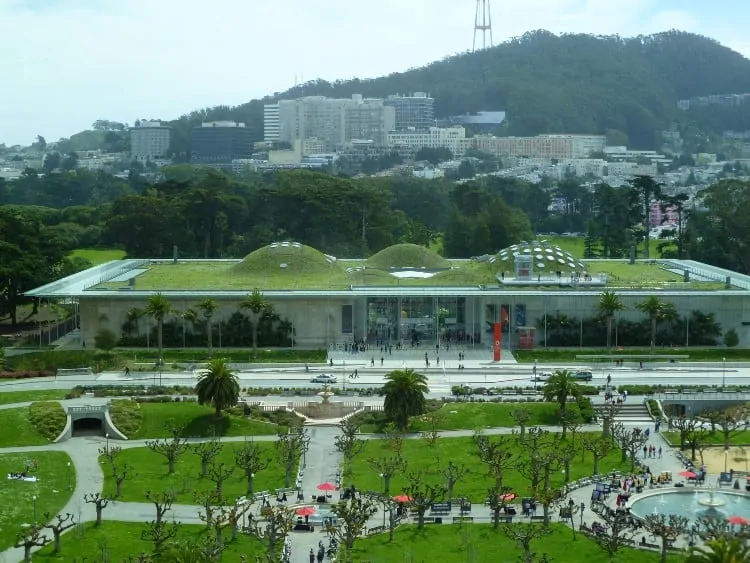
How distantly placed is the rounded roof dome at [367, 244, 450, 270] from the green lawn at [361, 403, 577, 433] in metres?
29.7

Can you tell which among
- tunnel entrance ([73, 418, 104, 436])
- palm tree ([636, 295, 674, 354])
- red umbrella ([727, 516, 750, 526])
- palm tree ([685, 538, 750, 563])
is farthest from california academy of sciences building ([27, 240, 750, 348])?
palm tree ([685, 538, 750, 563])

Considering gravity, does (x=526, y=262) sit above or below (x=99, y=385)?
above

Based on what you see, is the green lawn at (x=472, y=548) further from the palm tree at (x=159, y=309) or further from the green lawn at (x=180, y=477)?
the palm tree at (x=159, y=309)

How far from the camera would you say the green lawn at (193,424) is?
181 ft

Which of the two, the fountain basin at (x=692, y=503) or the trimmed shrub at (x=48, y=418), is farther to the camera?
the trimmed shrub at (x=48, y=418)

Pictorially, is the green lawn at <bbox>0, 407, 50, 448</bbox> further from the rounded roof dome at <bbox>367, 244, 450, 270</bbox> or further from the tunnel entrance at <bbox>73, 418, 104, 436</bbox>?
the rounded roof dome at <bbox>367, 244, 450, 270</bbox>

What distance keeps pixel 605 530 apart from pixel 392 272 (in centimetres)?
4614

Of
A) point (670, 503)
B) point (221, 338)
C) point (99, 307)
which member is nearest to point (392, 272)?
point (221, 338)

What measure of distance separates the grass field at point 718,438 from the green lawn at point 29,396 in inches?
1180

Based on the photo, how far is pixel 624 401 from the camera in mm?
59750

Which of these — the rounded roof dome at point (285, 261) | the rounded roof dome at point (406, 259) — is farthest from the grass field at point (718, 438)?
the rounded roof dome at point (406, 259)

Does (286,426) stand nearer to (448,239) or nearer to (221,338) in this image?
(221,338)

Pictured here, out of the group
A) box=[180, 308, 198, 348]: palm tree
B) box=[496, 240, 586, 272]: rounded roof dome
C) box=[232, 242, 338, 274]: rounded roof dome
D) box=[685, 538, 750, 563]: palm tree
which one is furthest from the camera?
box=[232, 242, 338, 274]: rounded roof dome

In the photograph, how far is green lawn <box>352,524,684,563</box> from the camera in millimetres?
39469
